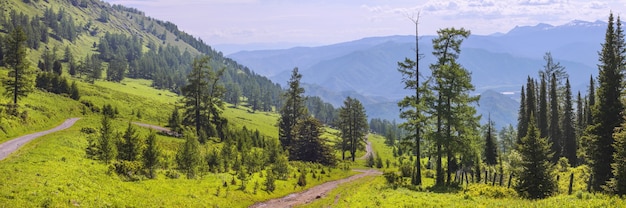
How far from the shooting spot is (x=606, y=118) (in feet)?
127

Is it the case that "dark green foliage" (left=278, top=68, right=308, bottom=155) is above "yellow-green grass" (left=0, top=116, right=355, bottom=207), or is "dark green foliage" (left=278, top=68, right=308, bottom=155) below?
above

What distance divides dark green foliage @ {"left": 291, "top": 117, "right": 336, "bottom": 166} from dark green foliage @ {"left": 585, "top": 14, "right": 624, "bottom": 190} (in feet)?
129

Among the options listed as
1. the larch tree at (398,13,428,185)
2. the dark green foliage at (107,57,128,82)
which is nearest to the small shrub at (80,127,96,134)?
the larch tree at (398,13,428,185)

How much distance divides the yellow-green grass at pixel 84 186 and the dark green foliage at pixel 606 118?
29870 mm

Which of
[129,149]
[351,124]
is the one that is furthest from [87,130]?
[351,124]

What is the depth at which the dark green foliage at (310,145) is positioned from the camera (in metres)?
69.6

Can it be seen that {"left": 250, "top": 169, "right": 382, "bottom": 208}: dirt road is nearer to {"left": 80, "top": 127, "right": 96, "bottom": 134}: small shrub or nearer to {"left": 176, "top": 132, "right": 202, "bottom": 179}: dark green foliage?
{"left": 176, "top": 132, "right": 202, "bottom": 179}: dark green foliage

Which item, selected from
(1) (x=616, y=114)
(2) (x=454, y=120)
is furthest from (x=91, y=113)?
(1) (x=616, y=114)

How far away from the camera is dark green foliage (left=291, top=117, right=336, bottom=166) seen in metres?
69.6

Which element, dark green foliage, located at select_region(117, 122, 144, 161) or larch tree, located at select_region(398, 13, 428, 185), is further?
larch tree, located at select_region(398, 13, 428, 185)

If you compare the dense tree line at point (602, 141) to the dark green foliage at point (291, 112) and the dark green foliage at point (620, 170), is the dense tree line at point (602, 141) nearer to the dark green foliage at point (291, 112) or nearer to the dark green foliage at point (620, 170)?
the dark green foliage at point (620, 170)

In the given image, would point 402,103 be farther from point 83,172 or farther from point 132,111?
point 132,111

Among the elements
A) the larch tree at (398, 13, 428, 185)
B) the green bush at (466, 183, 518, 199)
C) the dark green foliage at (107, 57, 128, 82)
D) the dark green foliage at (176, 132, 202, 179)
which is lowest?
the green bush at (466, 183, 518, 199)

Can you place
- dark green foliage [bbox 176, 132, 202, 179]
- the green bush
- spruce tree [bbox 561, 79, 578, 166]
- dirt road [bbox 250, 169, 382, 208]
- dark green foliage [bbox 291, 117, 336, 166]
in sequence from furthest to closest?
1. spruce tree [bbox 561, 79, 578, 166]
2. dark green foliage [bbox 291, 117, 336, 166]
3. dark green foliage [bbox 176, 132, 202, 179]
4. dirt road [bbox 250, 169, 382, 208]
5. the green bush
